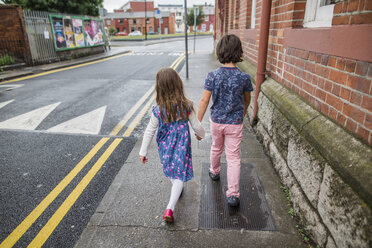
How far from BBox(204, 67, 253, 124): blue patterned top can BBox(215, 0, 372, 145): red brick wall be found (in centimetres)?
68

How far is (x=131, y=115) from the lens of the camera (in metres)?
6.11

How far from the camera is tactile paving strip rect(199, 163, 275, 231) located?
8.34 ft

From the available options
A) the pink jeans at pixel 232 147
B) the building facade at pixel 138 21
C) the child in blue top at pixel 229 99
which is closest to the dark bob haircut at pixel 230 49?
the child in blue top at pixel 229 99

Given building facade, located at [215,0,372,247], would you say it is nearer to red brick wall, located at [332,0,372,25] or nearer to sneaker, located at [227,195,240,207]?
red brick wall, located at [332,0,372,25]

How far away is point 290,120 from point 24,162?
3.77 m

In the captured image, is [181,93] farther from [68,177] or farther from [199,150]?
[68,177]

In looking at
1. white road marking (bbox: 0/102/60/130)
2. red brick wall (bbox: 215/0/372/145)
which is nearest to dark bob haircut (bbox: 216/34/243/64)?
red brick wall (bbox: 215/0/372/145)

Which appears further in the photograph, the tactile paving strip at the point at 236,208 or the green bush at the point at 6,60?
the green bush at the point at 6,60

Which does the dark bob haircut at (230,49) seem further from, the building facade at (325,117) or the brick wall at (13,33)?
the brick wall at (13,33)

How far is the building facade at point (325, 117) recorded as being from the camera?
1740 mm

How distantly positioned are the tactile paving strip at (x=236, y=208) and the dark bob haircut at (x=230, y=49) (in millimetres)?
1505

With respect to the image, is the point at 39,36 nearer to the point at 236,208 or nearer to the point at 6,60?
the point at 6,60

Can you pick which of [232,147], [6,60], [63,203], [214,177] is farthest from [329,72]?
[6,60]

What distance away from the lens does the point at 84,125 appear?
542cm
